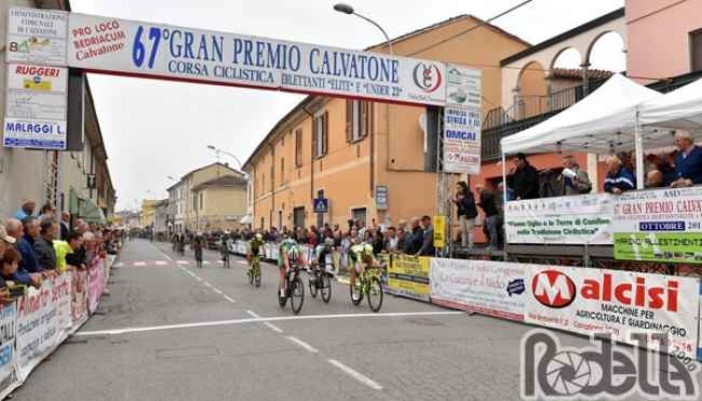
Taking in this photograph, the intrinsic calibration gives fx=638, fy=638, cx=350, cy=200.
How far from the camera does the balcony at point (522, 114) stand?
19156mm

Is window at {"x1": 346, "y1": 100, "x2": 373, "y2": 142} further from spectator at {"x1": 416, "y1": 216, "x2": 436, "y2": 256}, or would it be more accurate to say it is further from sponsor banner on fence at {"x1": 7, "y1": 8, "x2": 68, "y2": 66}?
sponsor banner on fence at {"x1": 7, "y1": 8, "x2": 68, "y2": 66}

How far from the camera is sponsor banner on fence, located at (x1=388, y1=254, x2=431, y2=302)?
14748 mm

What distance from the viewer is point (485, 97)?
26.3 m

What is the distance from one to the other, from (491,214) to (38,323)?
379 inches

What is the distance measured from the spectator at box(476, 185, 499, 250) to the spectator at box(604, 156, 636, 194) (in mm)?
3733

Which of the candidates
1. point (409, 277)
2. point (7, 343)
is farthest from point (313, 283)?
point (7, 343)

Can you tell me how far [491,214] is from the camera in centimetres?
1437

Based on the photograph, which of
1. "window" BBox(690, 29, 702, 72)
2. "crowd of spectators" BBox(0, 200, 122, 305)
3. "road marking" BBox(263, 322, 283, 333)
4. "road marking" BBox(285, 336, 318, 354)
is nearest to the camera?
"crowd of spectators" BBox(0, 200, 122, 305)

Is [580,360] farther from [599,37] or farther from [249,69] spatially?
[599,37]

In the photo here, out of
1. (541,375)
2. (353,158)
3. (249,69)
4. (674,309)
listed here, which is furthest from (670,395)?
(353,158)

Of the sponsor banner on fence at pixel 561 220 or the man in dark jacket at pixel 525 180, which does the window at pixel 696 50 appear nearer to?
the man in dark jacket at pixel 525 180

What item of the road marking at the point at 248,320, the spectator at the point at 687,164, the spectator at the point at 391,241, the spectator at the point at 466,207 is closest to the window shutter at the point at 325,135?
the spectator at the point at 391,241

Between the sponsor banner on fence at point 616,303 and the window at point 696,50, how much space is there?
28.1 ft

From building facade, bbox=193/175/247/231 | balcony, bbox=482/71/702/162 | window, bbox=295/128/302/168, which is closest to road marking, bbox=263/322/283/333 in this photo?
balcony, bbox=482/71/702/162
